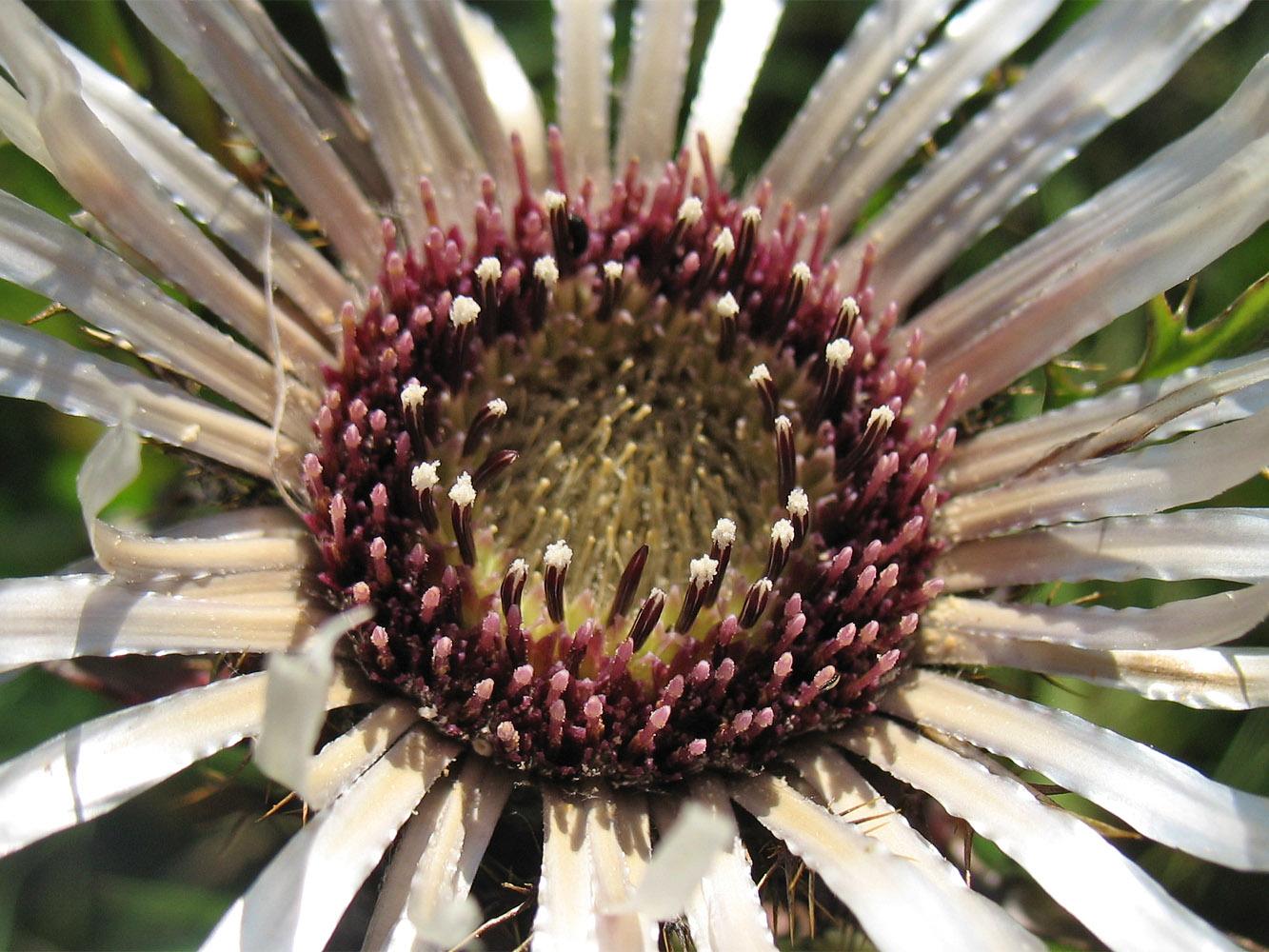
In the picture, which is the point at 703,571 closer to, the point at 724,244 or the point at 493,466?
the point at 493,466

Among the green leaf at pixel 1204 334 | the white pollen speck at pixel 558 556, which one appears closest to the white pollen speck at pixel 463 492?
the white pollen speck at pixel 558 556

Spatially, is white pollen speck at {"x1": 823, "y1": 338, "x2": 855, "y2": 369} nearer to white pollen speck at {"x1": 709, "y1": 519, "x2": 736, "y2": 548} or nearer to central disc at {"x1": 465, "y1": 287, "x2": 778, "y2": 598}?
central disc at {"x1": 465, "y1": 287, "x2": 778, "y2": 598}

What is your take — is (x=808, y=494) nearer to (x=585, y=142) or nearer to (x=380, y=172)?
(x=585, y=142)

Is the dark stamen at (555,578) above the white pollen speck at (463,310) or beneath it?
beneath

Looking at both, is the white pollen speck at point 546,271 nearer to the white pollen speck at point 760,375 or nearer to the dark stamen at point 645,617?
the white pollen speck at point 760,375

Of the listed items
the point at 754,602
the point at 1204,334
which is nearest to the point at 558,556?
the point at 754,602

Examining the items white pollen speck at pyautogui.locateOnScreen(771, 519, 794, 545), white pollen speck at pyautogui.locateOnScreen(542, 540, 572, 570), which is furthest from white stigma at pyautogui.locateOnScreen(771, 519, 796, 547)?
white pollen speck at pyautogui.locateOnScreen(542, 540, 572, 570)

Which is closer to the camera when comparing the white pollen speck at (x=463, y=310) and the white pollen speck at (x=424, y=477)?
the white pollen speck at (x=424, y=477)

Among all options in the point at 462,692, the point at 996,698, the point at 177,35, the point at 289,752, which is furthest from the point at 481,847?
the point at 177,35
